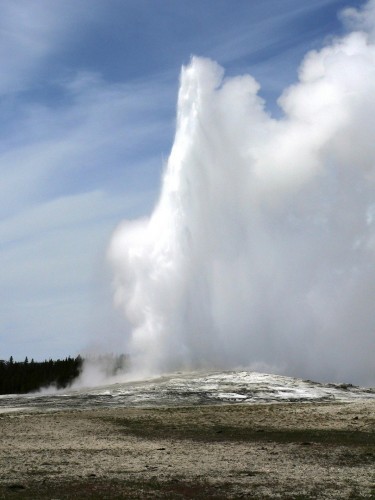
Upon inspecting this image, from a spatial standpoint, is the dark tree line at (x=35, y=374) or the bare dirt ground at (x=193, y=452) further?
the dark tree line at (x=35, y=374)

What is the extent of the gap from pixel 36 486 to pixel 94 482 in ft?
5.30

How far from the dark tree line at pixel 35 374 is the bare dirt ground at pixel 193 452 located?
49604mm

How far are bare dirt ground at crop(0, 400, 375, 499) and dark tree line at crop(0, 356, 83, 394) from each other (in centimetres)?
4960

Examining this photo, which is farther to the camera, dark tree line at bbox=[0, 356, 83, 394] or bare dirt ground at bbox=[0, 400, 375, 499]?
dark tree line at bbox=[0, 356, 83, 394]

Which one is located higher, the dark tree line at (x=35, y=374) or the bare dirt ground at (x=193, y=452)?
the dark tree line at (x=35, y=374)

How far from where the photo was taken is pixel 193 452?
1021 inches

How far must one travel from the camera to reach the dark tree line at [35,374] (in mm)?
92188

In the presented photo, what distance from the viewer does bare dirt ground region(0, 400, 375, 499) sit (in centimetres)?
1908

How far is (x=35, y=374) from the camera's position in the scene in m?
99.6

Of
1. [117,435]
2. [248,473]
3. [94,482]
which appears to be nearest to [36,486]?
[94,482]

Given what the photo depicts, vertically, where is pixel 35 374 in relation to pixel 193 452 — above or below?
above

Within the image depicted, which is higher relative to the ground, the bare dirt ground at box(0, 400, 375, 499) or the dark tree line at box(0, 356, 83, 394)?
the dark tree line at box(0, 356, 83, 394)

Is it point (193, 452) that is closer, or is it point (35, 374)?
point (193, 452)

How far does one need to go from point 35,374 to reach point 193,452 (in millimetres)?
77388
